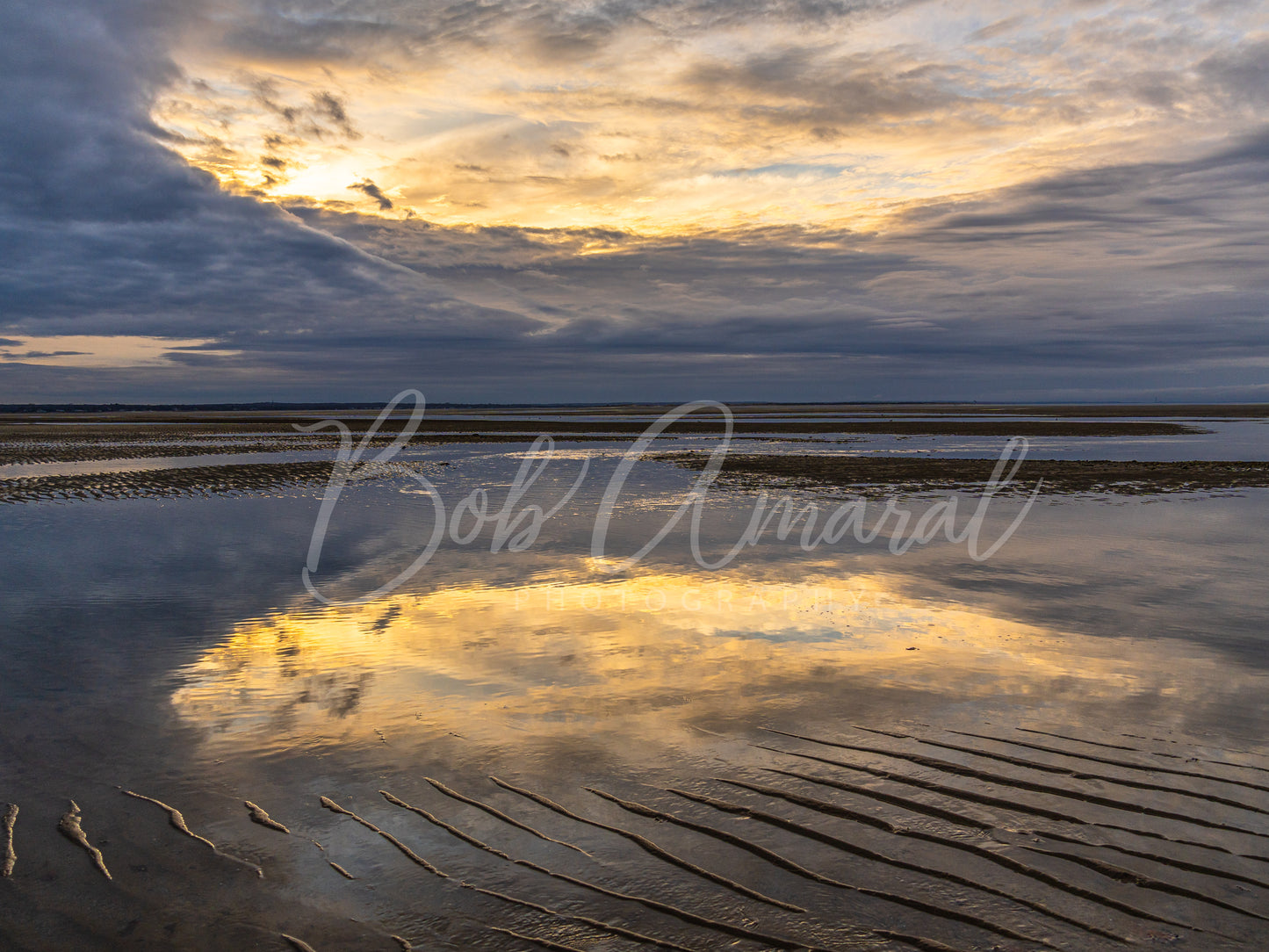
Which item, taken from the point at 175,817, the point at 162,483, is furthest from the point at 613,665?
the point at 162,483

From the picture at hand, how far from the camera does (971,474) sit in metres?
33.6

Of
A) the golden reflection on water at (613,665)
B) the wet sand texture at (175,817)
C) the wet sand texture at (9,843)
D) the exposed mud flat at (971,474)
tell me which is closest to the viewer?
the wet sand texture at (9,843)

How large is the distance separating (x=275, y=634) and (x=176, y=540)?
9.11m

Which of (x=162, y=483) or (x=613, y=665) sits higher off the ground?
(x=162, y=483)

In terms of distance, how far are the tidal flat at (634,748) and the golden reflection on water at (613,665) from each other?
56 millimetres

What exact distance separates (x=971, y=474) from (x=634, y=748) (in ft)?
99.6

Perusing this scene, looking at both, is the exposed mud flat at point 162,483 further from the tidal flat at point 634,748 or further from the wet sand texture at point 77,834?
the wet sand texture at point 77,834

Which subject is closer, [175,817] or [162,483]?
[175,817]

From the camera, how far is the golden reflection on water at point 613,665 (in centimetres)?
764

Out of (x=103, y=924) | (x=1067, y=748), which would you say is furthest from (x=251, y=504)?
(x=1067, y=748)

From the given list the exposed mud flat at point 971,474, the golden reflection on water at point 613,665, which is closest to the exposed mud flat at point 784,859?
the golden reflection on water at point 613,665

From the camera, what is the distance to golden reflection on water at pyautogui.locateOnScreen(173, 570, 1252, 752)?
25.1ft

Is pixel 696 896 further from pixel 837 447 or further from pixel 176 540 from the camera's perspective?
pixel 837 447

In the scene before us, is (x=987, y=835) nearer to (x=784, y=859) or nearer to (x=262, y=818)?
(x=784, y=859)
